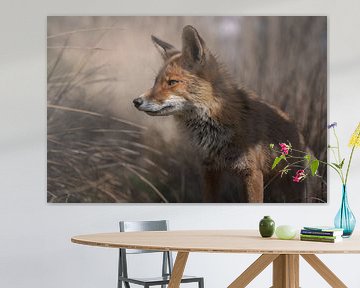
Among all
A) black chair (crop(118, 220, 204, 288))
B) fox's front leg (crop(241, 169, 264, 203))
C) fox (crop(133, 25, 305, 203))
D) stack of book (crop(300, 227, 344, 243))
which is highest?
fox (crop(133, 25, 305, 203))

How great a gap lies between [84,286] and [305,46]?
2526mm

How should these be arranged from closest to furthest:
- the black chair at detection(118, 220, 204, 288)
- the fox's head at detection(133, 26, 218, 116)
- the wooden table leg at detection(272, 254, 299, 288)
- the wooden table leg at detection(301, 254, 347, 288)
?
1. the wooden table leg at detection(272, 254, 299, 288)
2. the wooden table leg at detection(301, 254, 347, 288)
3. the black chair at detection(118, 220, 204, 288)
4. the fox's head at detection(133, 26, 218, 116)

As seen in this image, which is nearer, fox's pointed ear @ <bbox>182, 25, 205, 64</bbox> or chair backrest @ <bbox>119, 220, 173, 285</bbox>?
chair backrest @ <bbox>119, 220, 173, 285</bbox>

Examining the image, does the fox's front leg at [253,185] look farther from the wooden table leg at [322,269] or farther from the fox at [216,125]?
the wooden table leg at [322,269]

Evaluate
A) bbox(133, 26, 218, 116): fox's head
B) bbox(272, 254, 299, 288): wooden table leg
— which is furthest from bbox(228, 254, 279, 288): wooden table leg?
bbox(133, 26, 218, 116): fox's head

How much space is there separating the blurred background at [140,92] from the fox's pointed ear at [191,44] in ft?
0.15

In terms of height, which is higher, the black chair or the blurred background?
the blurred background

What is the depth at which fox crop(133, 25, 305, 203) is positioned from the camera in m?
6.06

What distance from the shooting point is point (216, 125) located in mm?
Result: 6078

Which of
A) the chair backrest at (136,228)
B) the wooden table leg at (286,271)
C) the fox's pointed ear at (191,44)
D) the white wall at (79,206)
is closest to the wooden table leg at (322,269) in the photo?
the wooden table leg at (286,271)

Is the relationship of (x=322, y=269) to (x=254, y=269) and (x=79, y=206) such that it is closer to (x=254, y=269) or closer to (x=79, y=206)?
(x=254, y=269)

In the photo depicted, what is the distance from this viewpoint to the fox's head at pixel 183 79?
19.9ft

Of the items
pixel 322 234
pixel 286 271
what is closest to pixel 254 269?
pixel 286 271

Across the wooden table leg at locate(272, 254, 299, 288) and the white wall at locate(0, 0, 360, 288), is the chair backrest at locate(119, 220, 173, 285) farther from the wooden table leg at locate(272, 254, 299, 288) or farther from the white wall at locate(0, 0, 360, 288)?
the wooden table leg at locate(272, 254, 299, 288)
